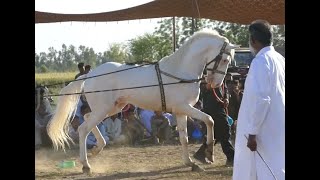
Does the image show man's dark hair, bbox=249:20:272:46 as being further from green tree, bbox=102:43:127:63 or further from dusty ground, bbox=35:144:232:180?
green tree, bbox=102:43:127:63

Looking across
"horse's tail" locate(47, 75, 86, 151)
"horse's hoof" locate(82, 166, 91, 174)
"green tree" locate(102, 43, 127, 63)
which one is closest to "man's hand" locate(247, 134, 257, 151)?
"horse's hoof" locate(82, 166, 91, 174)

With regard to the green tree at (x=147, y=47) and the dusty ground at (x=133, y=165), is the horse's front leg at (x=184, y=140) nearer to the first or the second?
the dusty ground at (x=133, y=165)

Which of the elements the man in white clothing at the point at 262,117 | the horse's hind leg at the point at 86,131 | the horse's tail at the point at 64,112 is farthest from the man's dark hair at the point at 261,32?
the horse's tail at the point at 64,112

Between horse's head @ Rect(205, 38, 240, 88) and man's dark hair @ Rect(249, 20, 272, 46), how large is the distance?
13.1ft

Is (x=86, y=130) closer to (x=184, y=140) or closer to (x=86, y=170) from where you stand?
(x=86, y=170)

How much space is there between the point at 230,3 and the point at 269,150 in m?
6.28

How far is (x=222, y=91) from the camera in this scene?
9594 mm

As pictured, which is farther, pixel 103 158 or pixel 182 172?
pixel 103 158

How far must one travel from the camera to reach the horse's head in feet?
28.2
